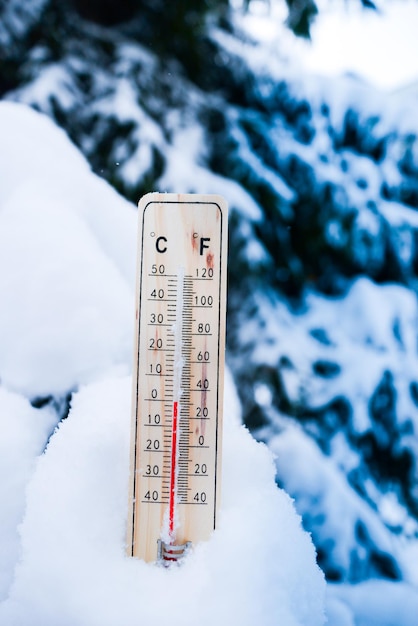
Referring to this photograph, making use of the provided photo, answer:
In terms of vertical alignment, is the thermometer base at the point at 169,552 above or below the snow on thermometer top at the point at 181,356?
below

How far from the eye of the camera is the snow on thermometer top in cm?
54

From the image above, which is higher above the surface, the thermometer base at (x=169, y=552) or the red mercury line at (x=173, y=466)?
the red mercury line at (x=173, y=466)

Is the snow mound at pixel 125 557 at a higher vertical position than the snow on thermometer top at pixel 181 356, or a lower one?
lower

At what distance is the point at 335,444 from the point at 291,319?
0.28 m

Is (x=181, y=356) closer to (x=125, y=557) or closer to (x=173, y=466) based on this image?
(x=173, y=466)

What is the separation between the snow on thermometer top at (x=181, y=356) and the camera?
544mm

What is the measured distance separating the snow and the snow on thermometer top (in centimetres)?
5

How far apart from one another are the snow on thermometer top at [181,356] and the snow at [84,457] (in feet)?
0.15

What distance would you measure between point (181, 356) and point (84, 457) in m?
0.17

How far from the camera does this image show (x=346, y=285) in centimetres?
113

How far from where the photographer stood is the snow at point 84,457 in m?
0.48

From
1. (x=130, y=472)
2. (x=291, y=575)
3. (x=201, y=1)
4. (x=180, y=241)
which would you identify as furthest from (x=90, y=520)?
(x=201, y=1)

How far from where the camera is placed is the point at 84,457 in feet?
1.89

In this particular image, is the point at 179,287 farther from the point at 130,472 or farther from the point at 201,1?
the point at 201,1
